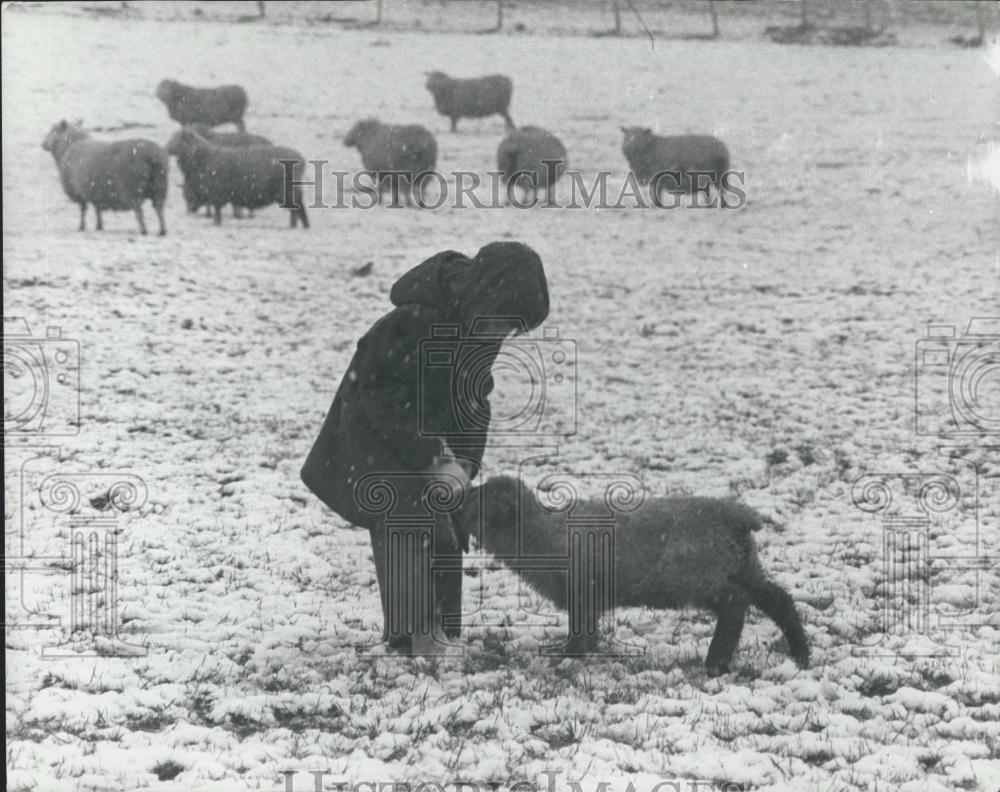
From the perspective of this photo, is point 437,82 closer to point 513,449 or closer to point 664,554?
point 513,449

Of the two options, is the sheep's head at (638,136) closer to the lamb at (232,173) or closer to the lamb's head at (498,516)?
the lamb at (232,173)

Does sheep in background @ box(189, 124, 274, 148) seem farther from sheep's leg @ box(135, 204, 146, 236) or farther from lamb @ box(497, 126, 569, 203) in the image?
lamb @ box(497, 126, 569, 203)

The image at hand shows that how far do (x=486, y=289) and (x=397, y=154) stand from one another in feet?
33.9

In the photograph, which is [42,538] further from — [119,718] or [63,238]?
[63,238]

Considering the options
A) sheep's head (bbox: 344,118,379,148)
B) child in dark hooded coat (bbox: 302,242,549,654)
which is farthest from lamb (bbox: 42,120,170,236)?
child in dark hooded coat (bbox: 302,242,549,654)

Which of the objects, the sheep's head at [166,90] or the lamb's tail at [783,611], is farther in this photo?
the sheep's head at [166,90]

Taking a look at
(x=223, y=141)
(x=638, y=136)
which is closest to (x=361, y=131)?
(x=223, y=141)

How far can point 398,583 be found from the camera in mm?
4789

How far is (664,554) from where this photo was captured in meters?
4.64

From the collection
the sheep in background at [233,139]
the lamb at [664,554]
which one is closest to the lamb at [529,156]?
the sheep in background at [233,139]

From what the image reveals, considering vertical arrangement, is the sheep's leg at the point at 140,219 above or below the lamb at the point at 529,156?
below

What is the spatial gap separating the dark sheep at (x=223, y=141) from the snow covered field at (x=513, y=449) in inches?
9.7

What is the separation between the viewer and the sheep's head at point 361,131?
49.0ft

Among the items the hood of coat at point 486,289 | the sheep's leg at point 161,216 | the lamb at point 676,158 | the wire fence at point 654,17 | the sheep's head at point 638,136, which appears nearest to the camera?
the hood of coat at point 486,289
